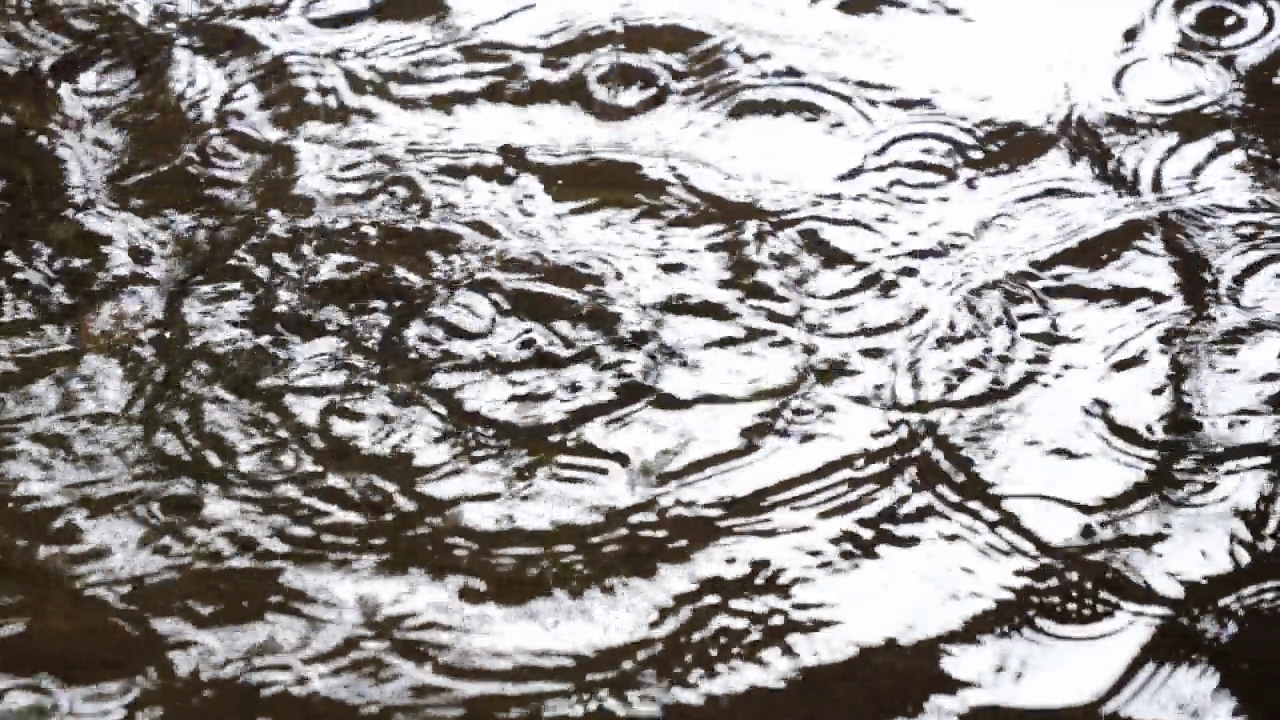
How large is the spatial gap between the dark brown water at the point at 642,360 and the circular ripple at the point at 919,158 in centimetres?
1

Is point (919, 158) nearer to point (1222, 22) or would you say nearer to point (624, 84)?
point (624, 84)

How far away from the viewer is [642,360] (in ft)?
6.26

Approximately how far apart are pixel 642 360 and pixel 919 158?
2.34ft

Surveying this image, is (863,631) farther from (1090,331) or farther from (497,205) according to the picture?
(497,205)

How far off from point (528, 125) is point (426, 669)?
1.19m

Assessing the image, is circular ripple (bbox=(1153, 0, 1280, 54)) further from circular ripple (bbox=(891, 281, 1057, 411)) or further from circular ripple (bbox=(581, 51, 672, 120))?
circular ripple (bbox=(581, 51, 672, 120))

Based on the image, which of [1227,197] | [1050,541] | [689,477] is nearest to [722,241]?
[689,477]

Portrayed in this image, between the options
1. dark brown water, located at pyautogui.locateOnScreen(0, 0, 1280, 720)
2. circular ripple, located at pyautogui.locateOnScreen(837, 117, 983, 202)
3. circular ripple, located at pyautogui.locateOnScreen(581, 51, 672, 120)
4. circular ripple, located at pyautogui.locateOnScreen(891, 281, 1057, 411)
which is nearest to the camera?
dark brown water, located at pyautogui.locateOnScreen(0, 0, 1280, 720)

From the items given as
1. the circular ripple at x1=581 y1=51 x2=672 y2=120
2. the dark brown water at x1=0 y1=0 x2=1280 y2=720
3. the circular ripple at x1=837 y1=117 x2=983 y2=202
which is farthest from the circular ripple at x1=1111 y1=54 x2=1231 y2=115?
the circular ripple at x1=581 y1=51 x2=672 y2=120

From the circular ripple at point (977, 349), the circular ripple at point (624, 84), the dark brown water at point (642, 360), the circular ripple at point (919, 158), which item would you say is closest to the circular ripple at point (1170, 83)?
the dark brown water at point (642, 360)

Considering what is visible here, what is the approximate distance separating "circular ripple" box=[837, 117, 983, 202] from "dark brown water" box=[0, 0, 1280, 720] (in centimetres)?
1

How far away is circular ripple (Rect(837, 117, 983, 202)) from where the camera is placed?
2.10m

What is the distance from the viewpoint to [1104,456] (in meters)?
1.72

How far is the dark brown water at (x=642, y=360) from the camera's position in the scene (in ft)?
5.12
